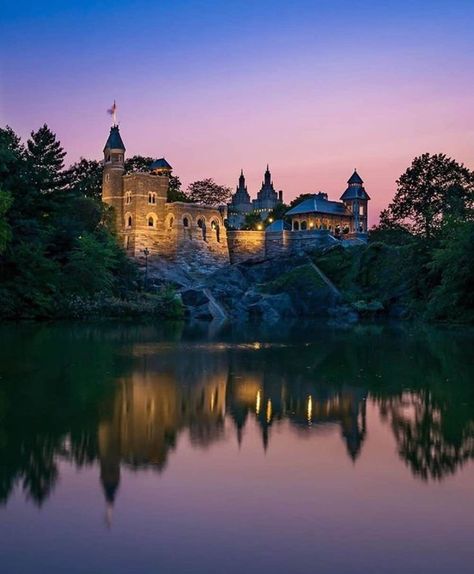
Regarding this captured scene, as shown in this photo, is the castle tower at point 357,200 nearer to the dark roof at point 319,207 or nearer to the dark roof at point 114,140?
the dark roof at point 319,207

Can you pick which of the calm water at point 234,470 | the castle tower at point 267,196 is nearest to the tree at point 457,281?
the calm water at point 234,470

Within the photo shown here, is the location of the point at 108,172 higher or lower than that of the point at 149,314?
A: higher

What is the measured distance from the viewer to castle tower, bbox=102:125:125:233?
223ft

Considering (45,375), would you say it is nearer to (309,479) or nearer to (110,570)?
(309,479)

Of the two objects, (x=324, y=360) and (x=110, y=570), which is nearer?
(x=110, y=570)

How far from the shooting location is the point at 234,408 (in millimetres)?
12898

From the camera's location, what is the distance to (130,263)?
5631 centimetres

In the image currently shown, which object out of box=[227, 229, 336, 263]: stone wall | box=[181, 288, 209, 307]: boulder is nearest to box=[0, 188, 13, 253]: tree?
box=[181, 288, 209, 307]: boulder

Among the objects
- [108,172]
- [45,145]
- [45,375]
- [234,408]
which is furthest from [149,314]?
[234,408]

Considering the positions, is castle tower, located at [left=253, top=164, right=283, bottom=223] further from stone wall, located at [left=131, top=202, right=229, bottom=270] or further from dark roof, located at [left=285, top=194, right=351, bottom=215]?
stone wall, located at [left=131, top=202, right=229, bottom=270]

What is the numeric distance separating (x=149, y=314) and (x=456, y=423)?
1472 inches

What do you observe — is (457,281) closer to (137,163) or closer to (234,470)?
(234,470)

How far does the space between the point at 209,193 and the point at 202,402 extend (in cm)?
8699

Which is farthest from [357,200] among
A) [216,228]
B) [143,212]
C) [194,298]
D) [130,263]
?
[130,263]
